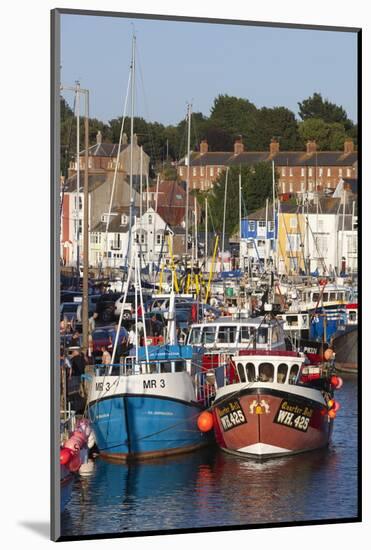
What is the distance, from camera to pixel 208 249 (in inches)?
787

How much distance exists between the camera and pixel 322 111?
1559 centimetres

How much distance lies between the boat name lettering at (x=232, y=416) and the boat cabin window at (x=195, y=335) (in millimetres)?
1280

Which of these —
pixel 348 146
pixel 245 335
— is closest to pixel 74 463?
pixel 348 146

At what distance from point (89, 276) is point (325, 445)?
2.78 m

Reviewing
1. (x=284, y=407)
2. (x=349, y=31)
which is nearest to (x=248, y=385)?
(x=284, y=407)

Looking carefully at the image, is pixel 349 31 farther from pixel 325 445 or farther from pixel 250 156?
pixel 325 445

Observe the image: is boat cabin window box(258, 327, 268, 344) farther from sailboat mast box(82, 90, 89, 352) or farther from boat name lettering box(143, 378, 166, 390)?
sailboat mast box(82, 90, 89, 352)

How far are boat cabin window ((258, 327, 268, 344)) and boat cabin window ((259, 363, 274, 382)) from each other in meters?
0.39

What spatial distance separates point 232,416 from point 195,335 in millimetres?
1816

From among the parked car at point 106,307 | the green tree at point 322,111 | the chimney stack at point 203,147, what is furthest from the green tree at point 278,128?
the parked car at point 106,307

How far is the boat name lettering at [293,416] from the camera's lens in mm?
18484

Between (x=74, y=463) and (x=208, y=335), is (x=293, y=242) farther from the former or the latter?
(x=74, y=463)

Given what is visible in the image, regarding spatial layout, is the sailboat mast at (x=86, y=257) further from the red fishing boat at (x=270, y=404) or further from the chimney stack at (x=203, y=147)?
the red fishing boat at (x=270, y=404)

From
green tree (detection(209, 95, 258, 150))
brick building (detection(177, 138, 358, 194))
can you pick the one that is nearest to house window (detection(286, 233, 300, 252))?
brick building (detection(177, 138, 358, 194))
